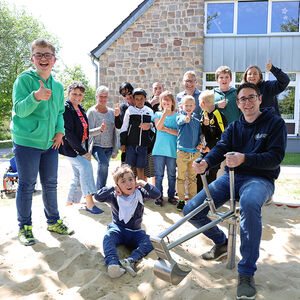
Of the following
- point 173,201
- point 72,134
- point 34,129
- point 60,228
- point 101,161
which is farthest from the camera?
point 173,201

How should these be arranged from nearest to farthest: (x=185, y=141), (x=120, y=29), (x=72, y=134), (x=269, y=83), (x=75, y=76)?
(x=72, y=134)
(x=269, y=83)
(x=185, y=141)
(x=120, y=29)
(x=75, y=76)

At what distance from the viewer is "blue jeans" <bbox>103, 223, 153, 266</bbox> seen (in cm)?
273

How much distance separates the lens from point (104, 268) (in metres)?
2.71

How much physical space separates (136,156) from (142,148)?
152mm

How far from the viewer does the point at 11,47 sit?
64.4 ft

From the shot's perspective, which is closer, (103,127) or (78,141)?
(78,141)

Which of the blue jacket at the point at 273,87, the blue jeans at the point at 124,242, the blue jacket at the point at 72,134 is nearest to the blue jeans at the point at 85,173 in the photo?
the blue jacket at the point at 72,134

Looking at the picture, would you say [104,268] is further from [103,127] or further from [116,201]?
[103,127]

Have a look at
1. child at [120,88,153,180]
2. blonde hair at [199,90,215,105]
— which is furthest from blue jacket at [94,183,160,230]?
blonde hair at [199,90,215,105]

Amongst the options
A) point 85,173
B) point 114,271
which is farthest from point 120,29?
point 114,271

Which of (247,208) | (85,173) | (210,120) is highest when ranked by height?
(210,120)

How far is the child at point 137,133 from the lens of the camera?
4.59 metres

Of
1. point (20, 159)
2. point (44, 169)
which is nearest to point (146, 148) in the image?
point (44, 169)

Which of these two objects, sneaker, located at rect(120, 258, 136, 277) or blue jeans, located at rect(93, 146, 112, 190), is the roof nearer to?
blue jeans, located at rect(93, 146, 112, 190)
